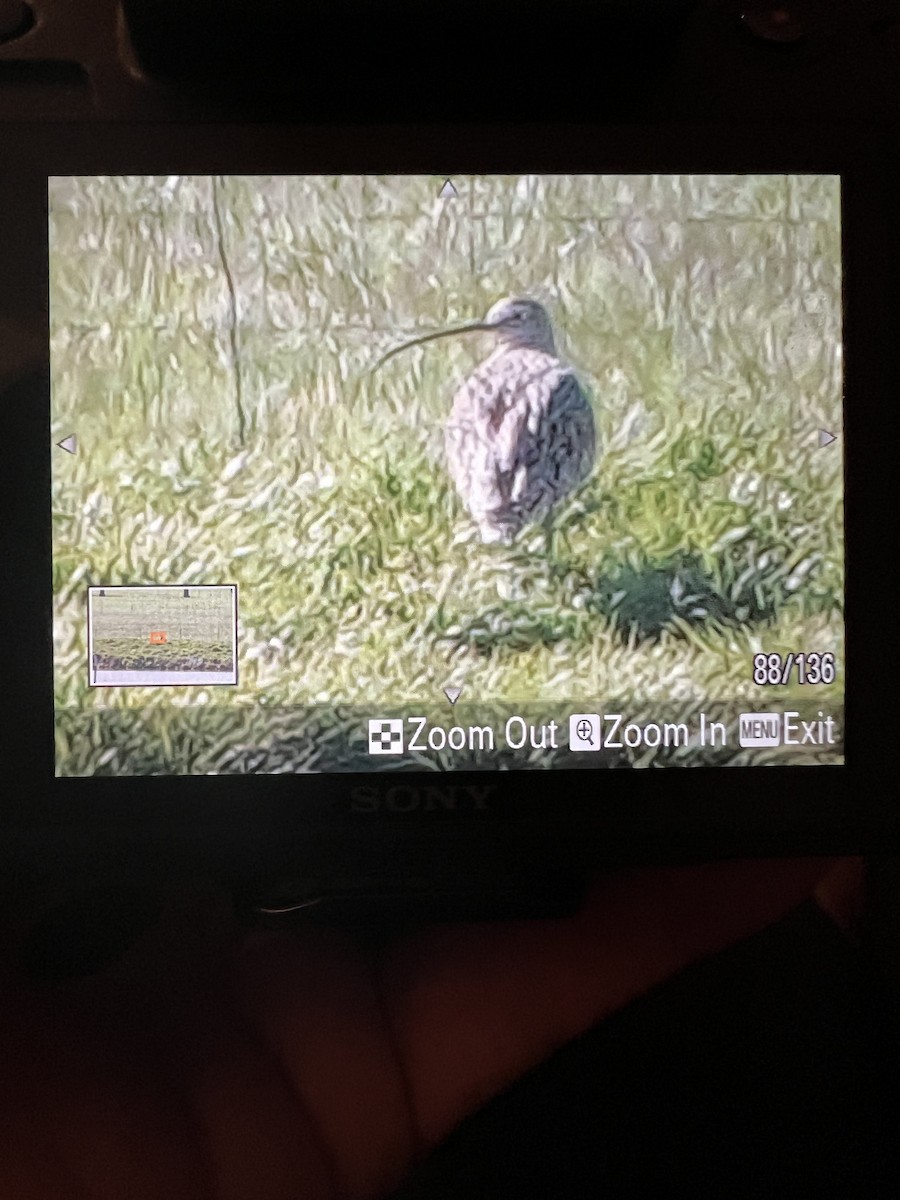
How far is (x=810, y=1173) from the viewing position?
0.51m

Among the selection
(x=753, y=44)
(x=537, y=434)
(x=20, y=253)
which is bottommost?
(x=537, y=434)

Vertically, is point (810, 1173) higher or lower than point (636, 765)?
lower

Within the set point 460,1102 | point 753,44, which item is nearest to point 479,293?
point 753,44

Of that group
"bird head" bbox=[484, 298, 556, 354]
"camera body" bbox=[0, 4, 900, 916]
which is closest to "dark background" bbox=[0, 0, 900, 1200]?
"camera body" bbox=[0, 4, 900, 916]

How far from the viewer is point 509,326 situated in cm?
52

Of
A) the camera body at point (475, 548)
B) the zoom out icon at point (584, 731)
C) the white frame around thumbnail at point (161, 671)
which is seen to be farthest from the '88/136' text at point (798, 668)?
the white frame around thumbnail at point (161, 671)

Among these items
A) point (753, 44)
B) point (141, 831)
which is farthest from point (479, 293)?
point (141, 831)

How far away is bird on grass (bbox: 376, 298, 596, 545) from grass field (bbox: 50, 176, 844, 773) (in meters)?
0.01

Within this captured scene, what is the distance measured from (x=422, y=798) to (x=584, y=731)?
11cm

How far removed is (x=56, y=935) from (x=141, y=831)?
0.31 ft

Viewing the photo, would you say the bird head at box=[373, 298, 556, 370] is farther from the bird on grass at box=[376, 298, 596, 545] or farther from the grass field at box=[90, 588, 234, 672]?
the grass field at box=[90, 588, 234, 672]

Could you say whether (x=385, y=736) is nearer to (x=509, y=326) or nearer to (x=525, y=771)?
(x=525, y=771)

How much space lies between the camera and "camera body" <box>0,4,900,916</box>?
515 mm

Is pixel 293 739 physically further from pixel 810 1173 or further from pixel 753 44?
pixel 753 44
